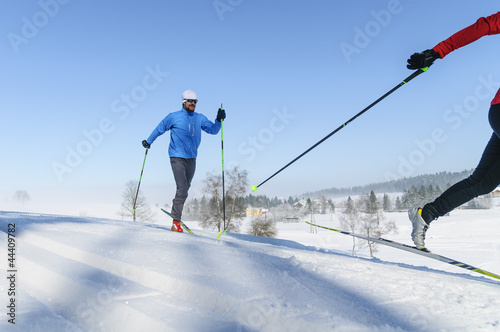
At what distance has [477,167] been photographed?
273 centimetres

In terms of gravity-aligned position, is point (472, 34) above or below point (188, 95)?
below

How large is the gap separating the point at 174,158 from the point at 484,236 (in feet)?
171

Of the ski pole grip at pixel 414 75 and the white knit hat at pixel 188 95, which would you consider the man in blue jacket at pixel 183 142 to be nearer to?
the white knit hat at pixel 188 95

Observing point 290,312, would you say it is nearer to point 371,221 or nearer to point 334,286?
point 334,286

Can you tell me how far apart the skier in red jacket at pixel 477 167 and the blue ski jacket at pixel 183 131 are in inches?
124

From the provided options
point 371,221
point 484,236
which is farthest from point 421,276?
point 484,236

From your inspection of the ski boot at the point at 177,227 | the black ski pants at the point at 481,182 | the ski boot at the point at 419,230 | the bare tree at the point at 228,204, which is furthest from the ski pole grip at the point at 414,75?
the bare tree at the point at 228,204

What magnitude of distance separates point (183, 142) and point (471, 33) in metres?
3.70

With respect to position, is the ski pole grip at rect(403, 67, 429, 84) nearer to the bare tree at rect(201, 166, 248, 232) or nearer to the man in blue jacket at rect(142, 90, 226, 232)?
the man in blue jacket at rect(142, 90, 226, 232)

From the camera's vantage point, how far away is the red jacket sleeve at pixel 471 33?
2.42m

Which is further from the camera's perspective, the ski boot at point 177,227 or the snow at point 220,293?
the ski boot at point 177,227

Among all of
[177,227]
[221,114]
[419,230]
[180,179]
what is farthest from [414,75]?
[177,227]

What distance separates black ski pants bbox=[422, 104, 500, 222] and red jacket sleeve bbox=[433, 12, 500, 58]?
2.08 feet

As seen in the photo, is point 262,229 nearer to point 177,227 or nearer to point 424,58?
point 177,227
